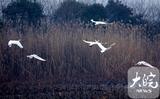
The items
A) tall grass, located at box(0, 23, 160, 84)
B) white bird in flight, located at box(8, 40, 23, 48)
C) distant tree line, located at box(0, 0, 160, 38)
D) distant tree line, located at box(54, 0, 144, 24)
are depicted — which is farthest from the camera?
distant tree line, located at box(54, 0, 144, 24)

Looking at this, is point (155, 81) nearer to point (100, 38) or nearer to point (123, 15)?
point (100, 38)

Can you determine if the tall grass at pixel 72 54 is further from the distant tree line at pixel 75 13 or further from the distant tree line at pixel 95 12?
the distant tree line at pixel 95 12

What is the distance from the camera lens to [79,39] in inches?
354

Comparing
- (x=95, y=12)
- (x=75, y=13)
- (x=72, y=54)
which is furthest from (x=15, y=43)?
(x=75, y=13)

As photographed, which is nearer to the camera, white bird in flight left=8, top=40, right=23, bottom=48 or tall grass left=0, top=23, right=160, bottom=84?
white bird in flight left=8, top=40, right=23, bottom=48

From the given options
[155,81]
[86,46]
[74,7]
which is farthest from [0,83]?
[74,7]

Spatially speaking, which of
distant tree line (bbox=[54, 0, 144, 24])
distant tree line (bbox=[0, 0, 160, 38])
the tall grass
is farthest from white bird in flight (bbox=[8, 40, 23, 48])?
distant tree line (bbox=[54, 0, 144, 24])

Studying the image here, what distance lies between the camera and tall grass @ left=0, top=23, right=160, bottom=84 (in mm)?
8266

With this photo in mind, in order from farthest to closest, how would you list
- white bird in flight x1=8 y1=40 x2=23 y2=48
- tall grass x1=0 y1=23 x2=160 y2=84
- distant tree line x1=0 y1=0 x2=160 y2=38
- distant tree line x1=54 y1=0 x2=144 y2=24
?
distant tree line x1=54 y1=0 x2=144 y2=24 → distant tree line x1=0 y1=0 x2=160 y2=38 → tall grass x1=0 y1=23 x2=160 y2=84 → white bird in flight x1=8 y1=40 x2=23 y2=48

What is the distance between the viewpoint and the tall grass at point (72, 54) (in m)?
8.27

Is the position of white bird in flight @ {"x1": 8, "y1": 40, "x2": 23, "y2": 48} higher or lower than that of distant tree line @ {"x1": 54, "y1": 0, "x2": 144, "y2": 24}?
lower

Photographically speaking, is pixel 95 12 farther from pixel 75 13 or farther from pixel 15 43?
pixel 15 43

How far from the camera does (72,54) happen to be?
8.83 m

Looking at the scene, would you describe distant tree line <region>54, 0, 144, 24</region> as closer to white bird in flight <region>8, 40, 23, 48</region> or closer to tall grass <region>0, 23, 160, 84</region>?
tall grass <region>0, 23, 160, 84</region>
